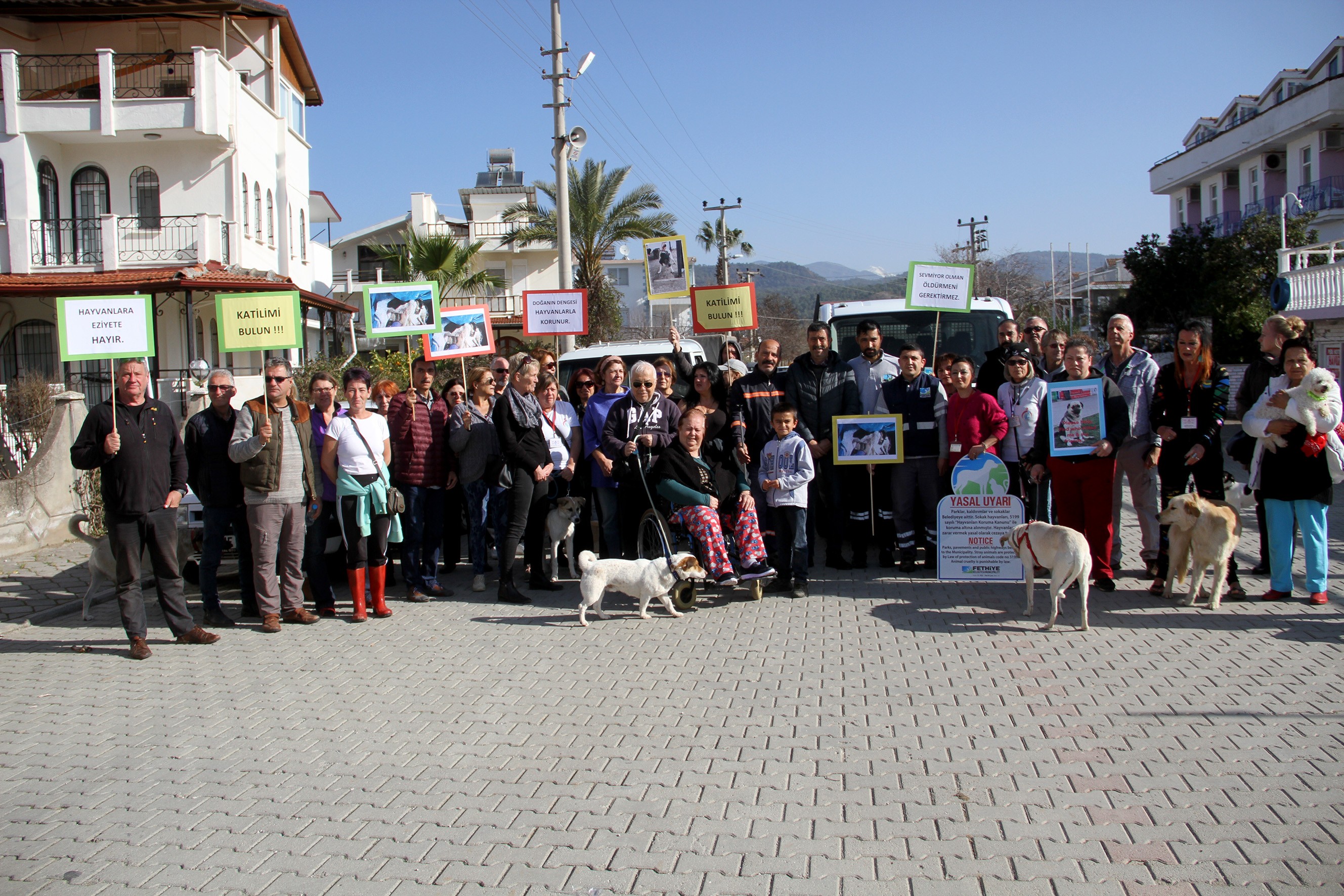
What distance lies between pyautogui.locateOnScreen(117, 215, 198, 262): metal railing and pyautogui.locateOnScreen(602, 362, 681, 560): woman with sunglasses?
61.1 ft

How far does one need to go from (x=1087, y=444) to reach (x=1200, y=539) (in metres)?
1.10

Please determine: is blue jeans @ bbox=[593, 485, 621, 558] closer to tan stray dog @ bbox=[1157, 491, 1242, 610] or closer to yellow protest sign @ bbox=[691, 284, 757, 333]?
yellow protest sign @ bbox=[691, 284, 757, 333]

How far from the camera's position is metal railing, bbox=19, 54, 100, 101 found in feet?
77.2

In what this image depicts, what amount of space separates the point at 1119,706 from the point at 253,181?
2571cm

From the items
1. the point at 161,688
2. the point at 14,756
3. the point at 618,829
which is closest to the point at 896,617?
the point at 618,829

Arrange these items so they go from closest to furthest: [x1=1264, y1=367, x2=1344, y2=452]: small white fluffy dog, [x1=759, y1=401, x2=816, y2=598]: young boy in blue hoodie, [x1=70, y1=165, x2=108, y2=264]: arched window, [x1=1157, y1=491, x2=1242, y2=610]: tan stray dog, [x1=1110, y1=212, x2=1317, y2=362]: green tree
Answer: [x1=1264, y1=367, x2=1344, y2=452]: small white fluffy dog
[x1=1157, y1=491, x2=1242, y2=610]: tan stray dog
[x1=759, y1=401, x2=816, y2=598]: young boy in blue hoodie
[x1=70, y1=165, x2=108, y2=264]: arched window
[x1=1110, y1=212, x2=1317, y2=362]: green tree

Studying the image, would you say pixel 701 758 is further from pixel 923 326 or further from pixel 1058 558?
pixel 923 326

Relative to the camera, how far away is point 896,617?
24.3 feet

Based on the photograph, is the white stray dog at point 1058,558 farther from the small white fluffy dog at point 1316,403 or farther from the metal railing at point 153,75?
the metal railing at point 153,75

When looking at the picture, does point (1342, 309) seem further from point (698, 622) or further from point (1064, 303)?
point (1064, 303)

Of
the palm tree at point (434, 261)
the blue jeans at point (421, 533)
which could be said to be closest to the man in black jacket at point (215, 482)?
the blue jeans at point (421, 533)

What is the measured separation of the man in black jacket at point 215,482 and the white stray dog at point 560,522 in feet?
8.17

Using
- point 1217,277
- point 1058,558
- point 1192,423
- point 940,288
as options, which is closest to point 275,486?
point 1058,558

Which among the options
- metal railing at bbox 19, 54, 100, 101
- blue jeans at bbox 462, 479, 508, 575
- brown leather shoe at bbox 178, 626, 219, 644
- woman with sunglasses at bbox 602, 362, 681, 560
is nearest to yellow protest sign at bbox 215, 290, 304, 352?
blue jeans at bbox 462, 479, 508, 575
